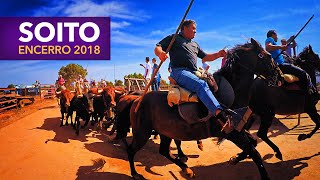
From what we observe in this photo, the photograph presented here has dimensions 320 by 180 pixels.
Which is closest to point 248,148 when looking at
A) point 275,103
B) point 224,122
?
point 224,122

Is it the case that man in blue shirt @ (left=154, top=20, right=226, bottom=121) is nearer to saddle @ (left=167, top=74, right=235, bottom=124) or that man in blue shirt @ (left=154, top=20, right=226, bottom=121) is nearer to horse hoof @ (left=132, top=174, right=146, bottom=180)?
saddle @ (left=167, top=74, right=235, bottom=124)

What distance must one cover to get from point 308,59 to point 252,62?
3839 mm

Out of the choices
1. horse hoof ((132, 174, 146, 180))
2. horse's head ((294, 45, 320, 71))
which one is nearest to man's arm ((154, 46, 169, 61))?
horse hoof ((132, 174, 146, 180))

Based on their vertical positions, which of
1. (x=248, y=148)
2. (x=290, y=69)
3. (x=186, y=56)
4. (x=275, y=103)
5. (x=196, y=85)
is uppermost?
(x=186, y=56)

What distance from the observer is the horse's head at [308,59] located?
7602mm

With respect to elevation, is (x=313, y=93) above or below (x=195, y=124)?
above

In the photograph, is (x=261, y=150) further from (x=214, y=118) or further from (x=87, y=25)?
(x=87, y=25)

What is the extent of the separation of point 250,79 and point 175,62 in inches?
58.8

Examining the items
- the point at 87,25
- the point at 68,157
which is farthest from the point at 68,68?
the point at 68,157

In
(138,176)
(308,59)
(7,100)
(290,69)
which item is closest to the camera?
(138,176)

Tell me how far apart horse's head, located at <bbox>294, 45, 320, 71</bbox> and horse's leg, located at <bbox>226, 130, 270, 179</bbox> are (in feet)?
14.5

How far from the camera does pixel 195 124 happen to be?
481 centimetres

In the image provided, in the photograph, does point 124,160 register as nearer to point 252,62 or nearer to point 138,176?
point 138,176

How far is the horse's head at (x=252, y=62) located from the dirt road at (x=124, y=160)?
7.42 feet
